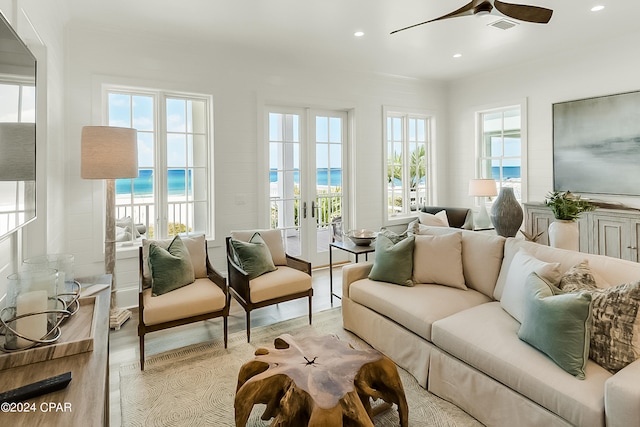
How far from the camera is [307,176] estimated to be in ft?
16.8

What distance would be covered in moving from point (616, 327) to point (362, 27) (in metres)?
3.45

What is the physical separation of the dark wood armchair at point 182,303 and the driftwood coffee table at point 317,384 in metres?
0.95

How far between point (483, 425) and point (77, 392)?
198cm

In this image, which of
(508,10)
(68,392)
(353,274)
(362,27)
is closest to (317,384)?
(68,392)

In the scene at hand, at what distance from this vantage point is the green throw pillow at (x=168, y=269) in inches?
113

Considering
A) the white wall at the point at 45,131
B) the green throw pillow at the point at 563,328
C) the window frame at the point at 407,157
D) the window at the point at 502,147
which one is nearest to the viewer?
the green throw pillow at the point at 563,328

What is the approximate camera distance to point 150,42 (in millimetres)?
3943

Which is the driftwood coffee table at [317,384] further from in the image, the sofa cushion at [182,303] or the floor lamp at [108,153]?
the floor lamp at [108,153]

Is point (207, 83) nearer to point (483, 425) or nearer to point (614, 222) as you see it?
point (483, 425)

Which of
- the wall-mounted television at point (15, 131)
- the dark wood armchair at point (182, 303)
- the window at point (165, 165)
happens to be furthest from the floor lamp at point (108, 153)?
the wall-mounted television at point (15, 131)

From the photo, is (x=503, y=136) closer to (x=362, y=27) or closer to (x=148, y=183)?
(x=362, y=27)

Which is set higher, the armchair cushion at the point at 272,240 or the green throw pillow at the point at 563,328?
the armchair cushion at the point at 272,240

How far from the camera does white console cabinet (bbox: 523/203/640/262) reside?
150 inches

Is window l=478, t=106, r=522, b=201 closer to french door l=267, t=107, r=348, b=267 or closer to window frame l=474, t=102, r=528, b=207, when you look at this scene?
window frame l=474, t=102, r=528, b=207
